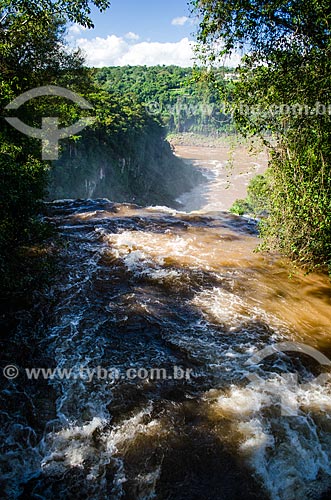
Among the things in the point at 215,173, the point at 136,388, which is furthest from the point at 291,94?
the point at 215,173

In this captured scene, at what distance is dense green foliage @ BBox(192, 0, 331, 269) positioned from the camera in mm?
8367

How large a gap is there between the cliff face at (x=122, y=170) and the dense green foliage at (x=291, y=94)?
26.0 metres

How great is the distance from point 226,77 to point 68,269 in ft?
26.5

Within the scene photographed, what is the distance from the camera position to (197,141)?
12281 centimetres

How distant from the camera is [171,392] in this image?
6934 millimetres

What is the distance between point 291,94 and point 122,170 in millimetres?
46648

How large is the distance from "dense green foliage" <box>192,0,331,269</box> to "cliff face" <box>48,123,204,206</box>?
26037 millimetres

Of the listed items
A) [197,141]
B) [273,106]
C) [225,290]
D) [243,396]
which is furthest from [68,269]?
[197,141]

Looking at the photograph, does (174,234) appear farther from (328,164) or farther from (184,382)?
(184,382)

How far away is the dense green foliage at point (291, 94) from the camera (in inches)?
329
